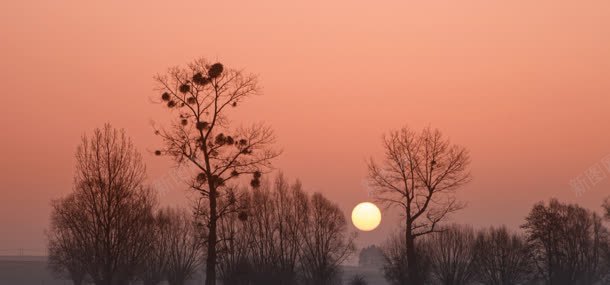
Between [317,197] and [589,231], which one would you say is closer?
[317,197]

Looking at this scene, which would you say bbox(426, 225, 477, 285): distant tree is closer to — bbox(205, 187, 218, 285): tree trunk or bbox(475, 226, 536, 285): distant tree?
bbox(475, 226, 536, 285): distant tree

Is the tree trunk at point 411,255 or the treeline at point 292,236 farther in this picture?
the treeline at point 292,236

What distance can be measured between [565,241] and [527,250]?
52.5 feet

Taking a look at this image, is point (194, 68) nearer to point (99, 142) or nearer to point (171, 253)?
point (99, 142)

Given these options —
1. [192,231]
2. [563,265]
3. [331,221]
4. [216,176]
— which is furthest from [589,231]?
[216,176]

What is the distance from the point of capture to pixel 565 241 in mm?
113438

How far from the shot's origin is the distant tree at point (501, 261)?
108812mm

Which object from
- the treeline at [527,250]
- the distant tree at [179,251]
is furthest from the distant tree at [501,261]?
the distant tree at [179,251]

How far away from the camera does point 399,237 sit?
115 meters

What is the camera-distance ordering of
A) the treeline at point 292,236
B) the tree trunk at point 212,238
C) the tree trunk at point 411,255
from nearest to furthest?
the tree trunk at point 212,238 → the tree trunk at point 411,255 → the treeline at point 292,236

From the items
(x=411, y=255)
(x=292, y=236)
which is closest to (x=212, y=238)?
(x=411, y=255)

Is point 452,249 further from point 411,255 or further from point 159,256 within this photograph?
point 411,255

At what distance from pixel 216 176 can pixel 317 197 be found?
6454 centimetres

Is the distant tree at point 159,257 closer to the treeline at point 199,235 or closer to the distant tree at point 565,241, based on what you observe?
the treeline at point 199,235
